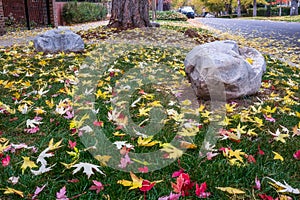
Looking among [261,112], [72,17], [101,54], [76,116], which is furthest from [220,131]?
[72,17]

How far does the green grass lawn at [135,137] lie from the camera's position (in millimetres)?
1732

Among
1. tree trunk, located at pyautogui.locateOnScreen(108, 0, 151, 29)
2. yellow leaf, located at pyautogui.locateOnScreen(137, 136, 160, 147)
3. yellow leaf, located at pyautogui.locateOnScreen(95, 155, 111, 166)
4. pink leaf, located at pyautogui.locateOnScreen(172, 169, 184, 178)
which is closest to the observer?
pink leaf, located at pyautogui.locateOnScreen(172, 169, 184, 178)

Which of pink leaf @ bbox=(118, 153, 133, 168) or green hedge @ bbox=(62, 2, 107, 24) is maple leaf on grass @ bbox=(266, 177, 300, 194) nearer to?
pink leaf @ bbox=(118, 153, 133, 168)

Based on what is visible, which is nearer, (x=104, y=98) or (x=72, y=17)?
(x=104, y=98)

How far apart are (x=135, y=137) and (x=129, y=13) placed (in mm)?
7245

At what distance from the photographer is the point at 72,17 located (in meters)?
16.2

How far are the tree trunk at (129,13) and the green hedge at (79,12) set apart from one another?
794 centimetres

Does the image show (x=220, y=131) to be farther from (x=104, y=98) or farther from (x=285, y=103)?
(x=104, y=98)

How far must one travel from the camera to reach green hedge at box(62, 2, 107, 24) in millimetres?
15992

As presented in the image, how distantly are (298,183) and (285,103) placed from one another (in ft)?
5.21

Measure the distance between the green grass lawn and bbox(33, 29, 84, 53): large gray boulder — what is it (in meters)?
1.56

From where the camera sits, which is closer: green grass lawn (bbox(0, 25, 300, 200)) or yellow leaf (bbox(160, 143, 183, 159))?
green grass lawn (bbox(0, 25, 300, 200))

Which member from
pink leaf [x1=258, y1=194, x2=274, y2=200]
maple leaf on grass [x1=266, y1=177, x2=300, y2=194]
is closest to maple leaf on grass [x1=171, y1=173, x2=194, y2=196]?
pink leaf [x1=258, y1=194, x2=274, y2=200]


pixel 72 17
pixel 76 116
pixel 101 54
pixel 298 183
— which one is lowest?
pixel 298 183
